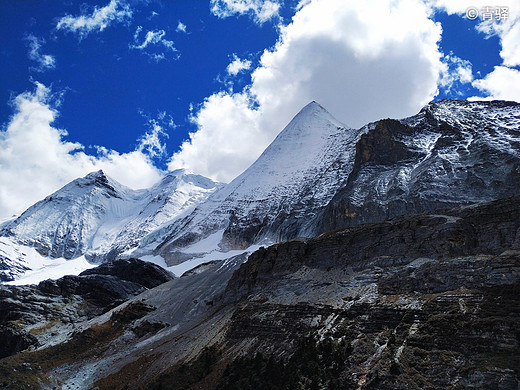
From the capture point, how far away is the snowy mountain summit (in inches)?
3413

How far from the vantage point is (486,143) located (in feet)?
309

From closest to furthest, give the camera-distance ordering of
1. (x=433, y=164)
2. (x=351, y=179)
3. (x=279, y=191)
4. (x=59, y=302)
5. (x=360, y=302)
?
(x=360, y=302)
(x=433, y=164)
(x=59, y=302)
(x=351, y=179)
(x=279, y=191)

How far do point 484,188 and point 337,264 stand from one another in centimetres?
4079

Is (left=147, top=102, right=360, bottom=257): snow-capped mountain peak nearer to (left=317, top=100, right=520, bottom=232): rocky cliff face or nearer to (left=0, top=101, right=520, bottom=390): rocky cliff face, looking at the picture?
(left=0, top=101, right=520, bottom=390): rocky cliff face

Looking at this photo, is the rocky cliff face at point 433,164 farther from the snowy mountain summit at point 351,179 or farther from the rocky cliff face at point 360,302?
the rocky cliff face at point 360,302

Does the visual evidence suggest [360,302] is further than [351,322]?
Yes

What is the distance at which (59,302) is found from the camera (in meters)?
103

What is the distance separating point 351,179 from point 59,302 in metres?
71.1

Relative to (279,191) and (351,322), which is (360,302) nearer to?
(351,322)

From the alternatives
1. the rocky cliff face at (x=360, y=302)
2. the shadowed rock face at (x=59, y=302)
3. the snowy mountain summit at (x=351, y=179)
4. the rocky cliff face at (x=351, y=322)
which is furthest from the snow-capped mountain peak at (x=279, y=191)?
the rocky cliff face at (x=351, y=322)

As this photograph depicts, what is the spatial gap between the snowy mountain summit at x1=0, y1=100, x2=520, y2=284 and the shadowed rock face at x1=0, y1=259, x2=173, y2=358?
96.6 ft

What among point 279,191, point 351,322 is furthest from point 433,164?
point 279,191

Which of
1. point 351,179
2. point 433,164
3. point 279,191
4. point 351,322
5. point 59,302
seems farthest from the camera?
point 279,191

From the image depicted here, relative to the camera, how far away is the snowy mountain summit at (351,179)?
8669 centimetres
